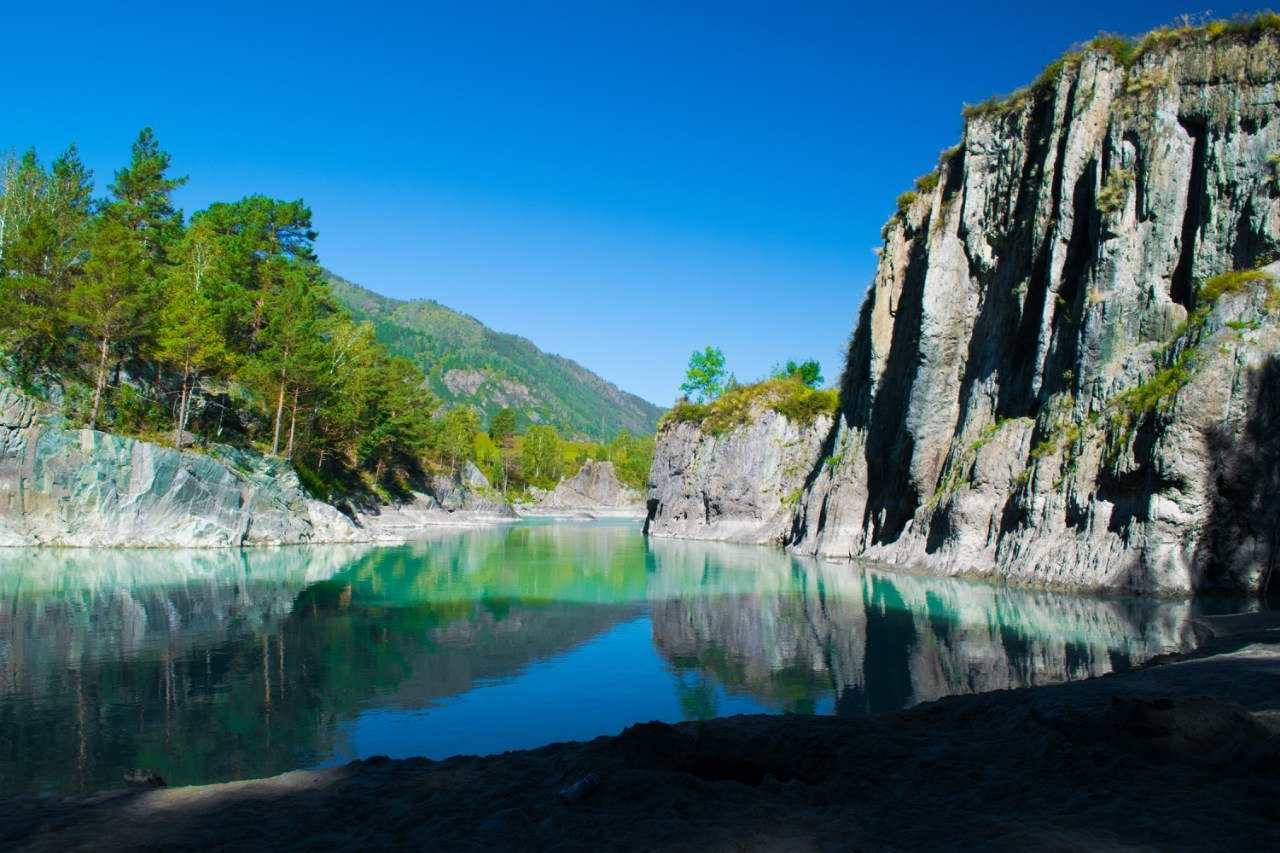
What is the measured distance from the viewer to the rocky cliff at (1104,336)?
26625 mm

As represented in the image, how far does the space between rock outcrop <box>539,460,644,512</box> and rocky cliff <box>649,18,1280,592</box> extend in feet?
307

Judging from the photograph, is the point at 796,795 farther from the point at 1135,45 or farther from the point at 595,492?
the point at 595,492

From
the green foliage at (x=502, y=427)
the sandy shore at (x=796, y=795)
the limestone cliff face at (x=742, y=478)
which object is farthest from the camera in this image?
the green foliage at (x=502, y=427)

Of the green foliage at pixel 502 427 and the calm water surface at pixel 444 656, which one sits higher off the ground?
the green foliage at pixel 502 427

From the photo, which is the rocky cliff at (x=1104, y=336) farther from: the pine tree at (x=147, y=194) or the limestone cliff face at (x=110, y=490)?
the pine tree at (x=147, y=194)

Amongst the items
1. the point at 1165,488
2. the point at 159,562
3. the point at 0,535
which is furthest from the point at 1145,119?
the point at 0,535

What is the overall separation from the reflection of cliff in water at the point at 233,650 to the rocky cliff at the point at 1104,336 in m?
17.0

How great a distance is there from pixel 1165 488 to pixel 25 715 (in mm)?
30728

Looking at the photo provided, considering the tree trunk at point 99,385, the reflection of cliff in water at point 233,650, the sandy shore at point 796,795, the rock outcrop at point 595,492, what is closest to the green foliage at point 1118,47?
the reflection of cliff in water at point 233,650

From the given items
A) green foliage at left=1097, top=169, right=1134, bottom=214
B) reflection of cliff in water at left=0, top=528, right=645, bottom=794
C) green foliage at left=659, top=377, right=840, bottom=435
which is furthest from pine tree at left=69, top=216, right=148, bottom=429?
green foliage at left=1097, top=169, right=1134, bottom=214

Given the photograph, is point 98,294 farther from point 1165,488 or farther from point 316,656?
point 1165,488

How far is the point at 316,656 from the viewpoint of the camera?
18641mm

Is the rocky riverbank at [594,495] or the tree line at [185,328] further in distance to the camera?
the rocky riverbank at [594,495]

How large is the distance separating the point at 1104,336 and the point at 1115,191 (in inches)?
250
